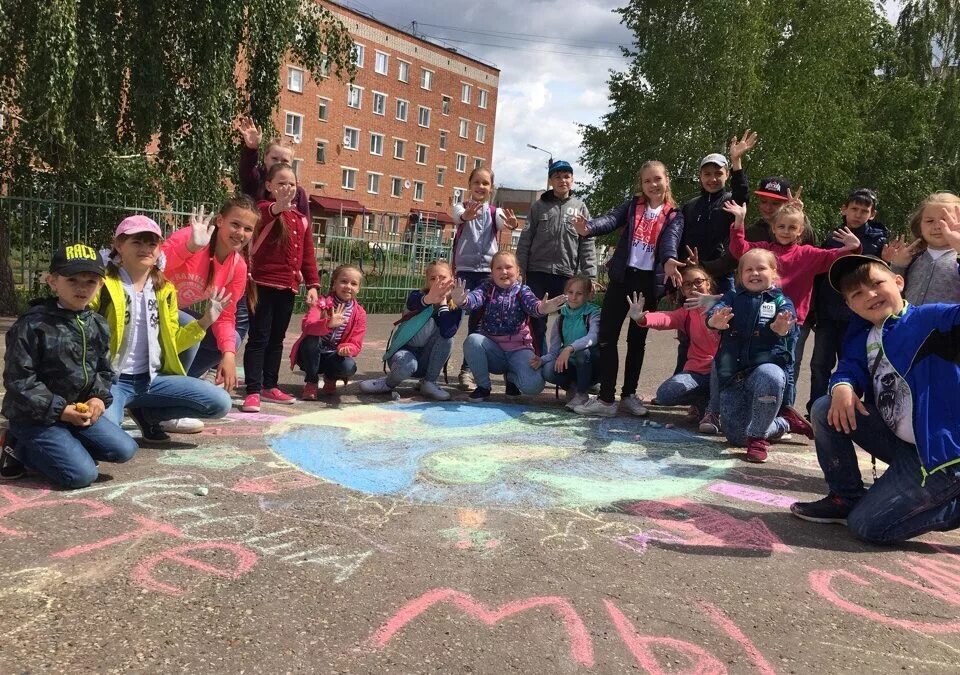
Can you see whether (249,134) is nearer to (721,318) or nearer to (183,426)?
(183,426)

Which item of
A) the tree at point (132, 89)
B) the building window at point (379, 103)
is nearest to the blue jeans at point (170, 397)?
the tree at point (132, 89)

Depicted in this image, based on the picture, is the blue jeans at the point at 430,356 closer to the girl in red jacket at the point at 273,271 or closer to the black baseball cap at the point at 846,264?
the girl in red jacket at the point at 273,271

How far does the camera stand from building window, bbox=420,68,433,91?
4857 centimetres

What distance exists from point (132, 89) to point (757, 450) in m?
8.88

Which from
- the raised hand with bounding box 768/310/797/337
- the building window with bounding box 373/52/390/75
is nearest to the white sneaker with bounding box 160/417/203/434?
the raised hand with bounding box 768/310/797/337

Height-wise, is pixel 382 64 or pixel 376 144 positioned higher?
pixel 382 64

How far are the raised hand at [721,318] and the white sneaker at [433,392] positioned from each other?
2196 mm

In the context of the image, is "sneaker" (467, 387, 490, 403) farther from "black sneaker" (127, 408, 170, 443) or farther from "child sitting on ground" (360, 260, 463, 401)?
"black sneaker" (127, 408, 170, 443)

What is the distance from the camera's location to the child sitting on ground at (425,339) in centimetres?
585

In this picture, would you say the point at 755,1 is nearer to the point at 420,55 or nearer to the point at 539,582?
the point at 539,582

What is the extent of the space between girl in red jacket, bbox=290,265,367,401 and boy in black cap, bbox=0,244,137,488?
7.21ft

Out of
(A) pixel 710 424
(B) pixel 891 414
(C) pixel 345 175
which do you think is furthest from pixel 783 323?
(C) pixel 345 175

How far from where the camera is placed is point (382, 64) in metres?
45.7

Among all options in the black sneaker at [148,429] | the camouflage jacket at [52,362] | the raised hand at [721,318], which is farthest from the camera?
the raised hand at [721,318]
